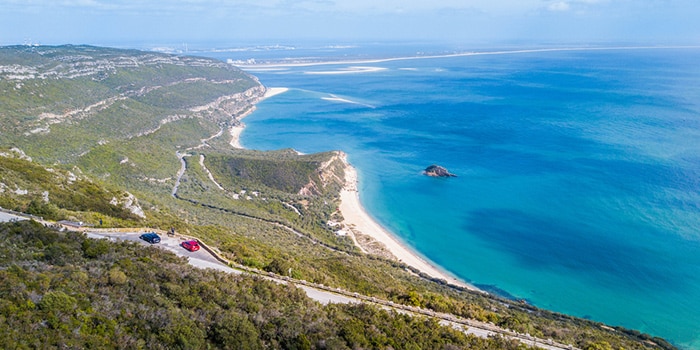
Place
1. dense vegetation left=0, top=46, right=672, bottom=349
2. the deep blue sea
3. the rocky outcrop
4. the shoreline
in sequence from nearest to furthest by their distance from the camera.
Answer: dense vegetation left=0, top=46, right=672, bottom=349
the deep blue sea
the shoreline
the rocky outcrop

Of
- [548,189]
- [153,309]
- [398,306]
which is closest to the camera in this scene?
[153,309]

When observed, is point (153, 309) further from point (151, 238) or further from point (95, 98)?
point (95, 98)

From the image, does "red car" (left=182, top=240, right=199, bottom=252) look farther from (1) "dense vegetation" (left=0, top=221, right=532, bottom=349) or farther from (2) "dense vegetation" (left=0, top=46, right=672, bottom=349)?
(1) "dense vegetation" (left=0, top=221, right=532, bottom=349)

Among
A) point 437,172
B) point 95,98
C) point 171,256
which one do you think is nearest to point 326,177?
point 437,172

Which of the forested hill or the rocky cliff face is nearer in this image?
the forested hill

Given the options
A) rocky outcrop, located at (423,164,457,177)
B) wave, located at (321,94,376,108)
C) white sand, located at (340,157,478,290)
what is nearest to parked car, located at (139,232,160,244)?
white sand, located at (340,157,478,290)

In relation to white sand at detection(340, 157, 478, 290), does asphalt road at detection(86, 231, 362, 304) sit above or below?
Result: above

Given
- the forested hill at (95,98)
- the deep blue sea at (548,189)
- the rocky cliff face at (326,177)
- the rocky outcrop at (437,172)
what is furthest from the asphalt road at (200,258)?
the rocky outcrop at (437,172)

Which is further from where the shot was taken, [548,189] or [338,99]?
[338,99]
